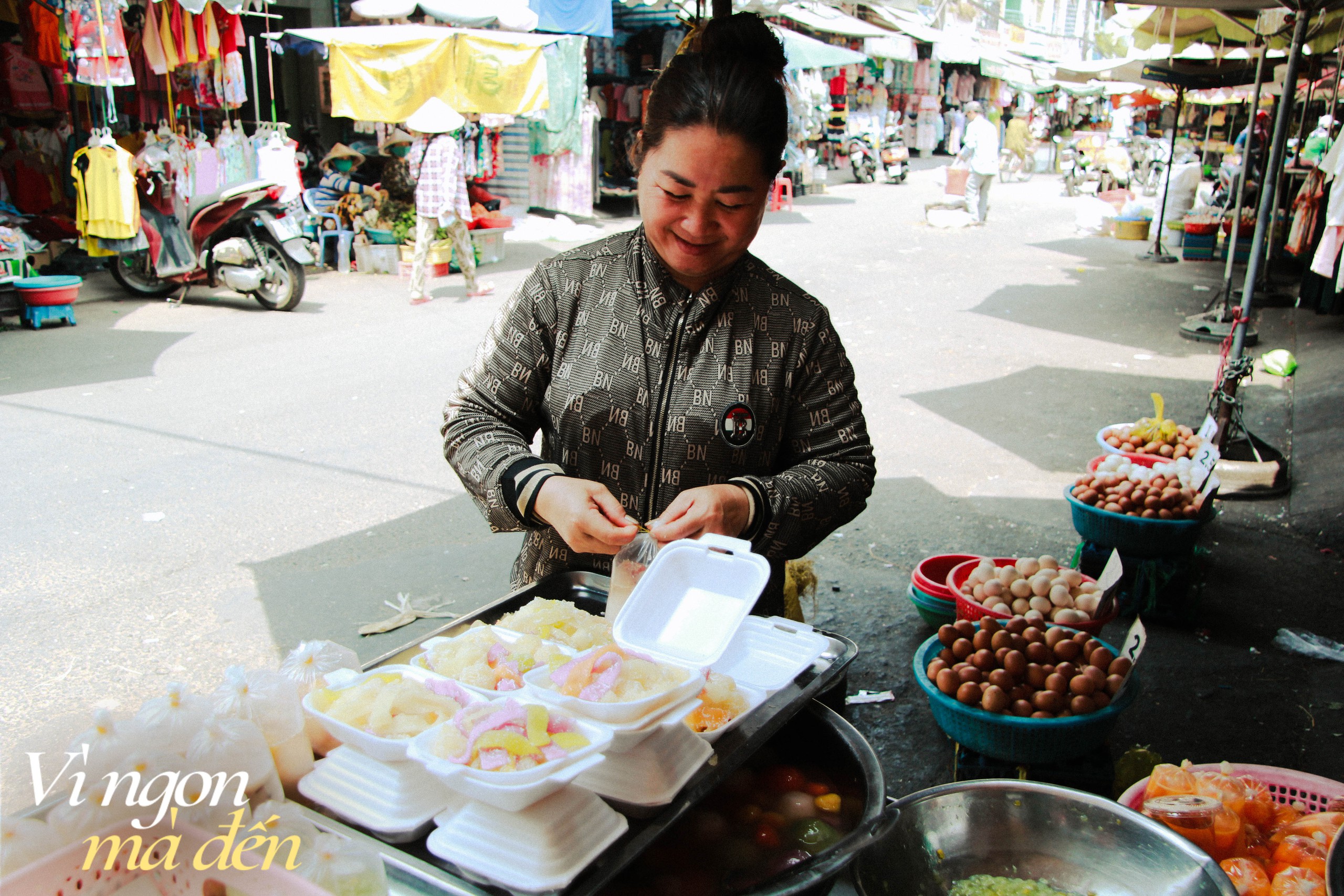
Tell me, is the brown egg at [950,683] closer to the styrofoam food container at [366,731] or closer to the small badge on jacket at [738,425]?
the small badge on jacket at [738,425]

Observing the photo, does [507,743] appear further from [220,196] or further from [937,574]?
[220,196]

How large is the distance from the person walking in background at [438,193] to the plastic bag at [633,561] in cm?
818

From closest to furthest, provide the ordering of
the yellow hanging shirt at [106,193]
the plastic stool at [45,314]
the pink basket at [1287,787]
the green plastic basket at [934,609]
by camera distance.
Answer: the pink basket at [1287,787]
the green plastic basket at [934,609]
the plastic stool at [45,314]
the yellow hanging shirt at [106,193]

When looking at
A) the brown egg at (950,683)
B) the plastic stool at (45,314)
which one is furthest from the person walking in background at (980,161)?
the brown egg at (950,683)

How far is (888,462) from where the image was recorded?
575cm

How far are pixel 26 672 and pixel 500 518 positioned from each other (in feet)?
8.11

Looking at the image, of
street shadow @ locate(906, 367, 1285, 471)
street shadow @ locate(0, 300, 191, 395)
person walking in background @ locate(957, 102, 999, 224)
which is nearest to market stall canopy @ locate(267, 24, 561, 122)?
street shadow @ locate(0, 300, 191, 395)

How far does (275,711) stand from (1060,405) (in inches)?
255

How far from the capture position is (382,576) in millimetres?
4250

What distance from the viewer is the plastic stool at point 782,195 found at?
56.1 feet

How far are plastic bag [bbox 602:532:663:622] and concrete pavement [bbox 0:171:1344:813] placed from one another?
2.55ft

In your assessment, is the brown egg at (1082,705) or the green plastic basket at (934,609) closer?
the brown egg at (1082,705)

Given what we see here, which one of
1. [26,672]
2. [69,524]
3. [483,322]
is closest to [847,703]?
[26,672]

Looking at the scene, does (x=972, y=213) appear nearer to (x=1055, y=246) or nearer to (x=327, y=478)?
(x=1055, y=246)
